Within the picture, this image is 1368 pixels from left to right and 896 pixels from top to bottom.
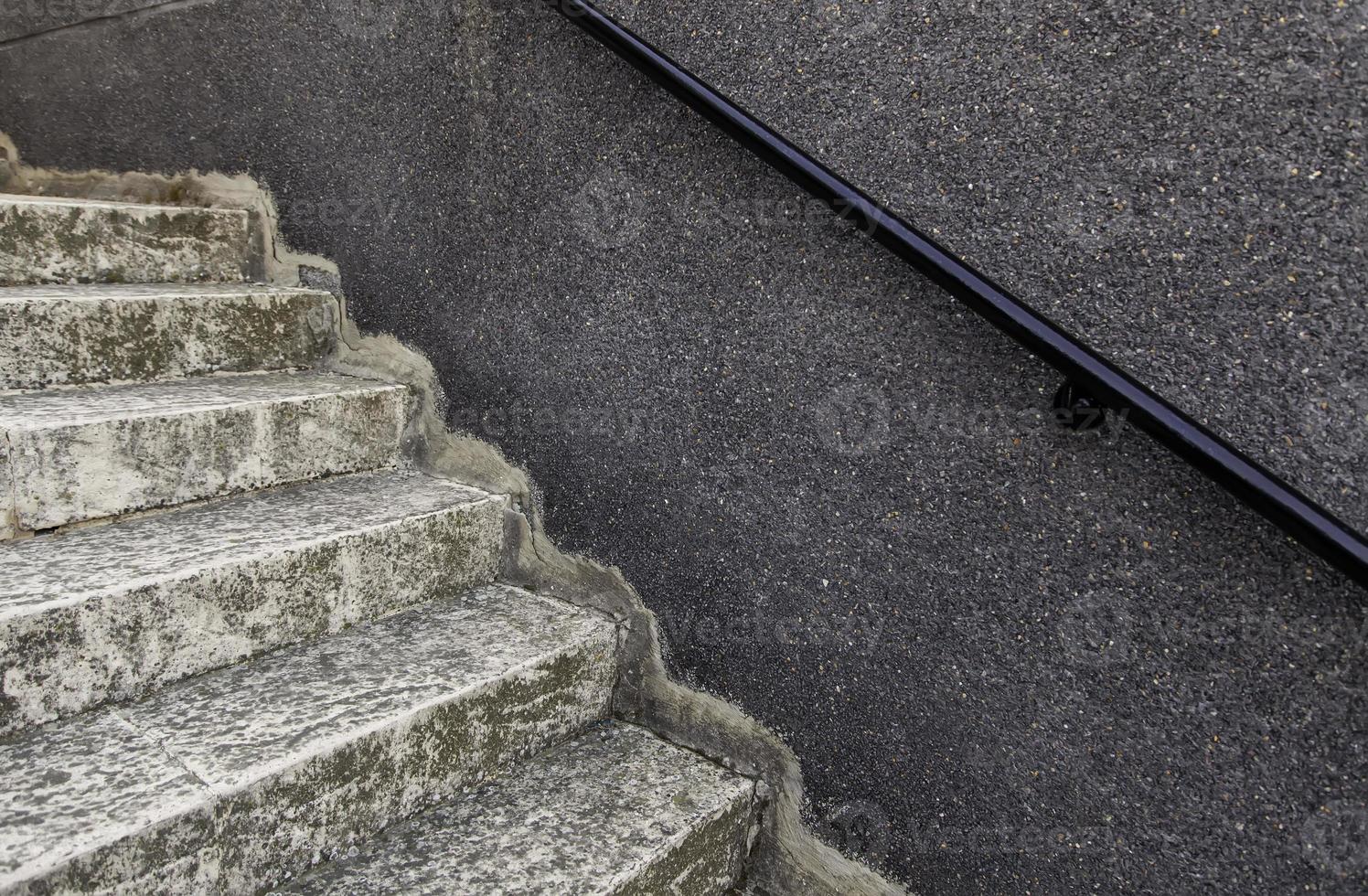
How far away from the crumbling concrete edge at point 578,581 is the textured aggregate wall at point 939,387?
0.17 feet

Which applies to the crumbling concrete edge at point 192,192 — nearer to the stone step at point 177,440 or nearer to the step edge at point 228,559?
the stone step at point 177,440

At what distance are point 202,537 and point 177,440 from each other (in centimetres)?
19

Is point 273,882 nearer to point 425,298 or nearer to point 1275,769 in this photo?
point 425,298

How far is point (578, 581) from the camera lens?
60.7 inches

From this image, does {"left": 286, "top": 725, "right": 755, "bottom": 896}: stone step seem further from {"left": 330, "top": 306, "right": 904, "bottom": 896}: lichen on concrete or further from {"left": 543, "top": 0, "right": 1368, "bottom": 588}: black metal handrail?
{"left": 543, "top": 0, "right": 1368, "bottom": 588}: black metal handrail

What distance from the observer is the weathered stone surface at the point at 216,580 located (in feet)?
3.34

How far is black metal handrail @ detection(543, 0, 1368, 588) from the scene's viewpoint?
2.64 ft

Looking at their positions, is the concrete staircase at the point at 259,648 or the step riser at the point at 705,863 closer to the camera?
the concrete staircase at the point at 259,648

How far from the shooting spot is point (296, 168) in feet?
6.15

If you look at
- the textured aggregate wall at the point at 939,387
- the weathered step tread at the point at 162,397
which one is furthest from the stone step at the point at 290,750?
the weathered step tread at the point at 162,397

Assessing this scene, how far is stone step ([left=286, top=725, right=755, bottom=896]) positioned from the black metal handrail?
0.86 m

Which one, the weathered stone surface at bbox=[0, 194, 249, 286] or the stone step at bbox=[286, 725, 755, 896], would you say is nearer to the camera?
the stone step at bbox=[286, 725, 755, 896]

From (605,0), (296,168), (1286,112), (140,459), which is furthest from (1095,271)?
(296,168)

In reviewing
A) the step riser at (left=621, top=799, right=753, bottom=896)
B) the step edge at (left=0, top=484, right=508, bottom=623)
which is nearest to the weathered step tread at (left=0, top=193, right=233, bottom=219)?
the step edge at (left=0, top=484, right=508, bottom=623)
